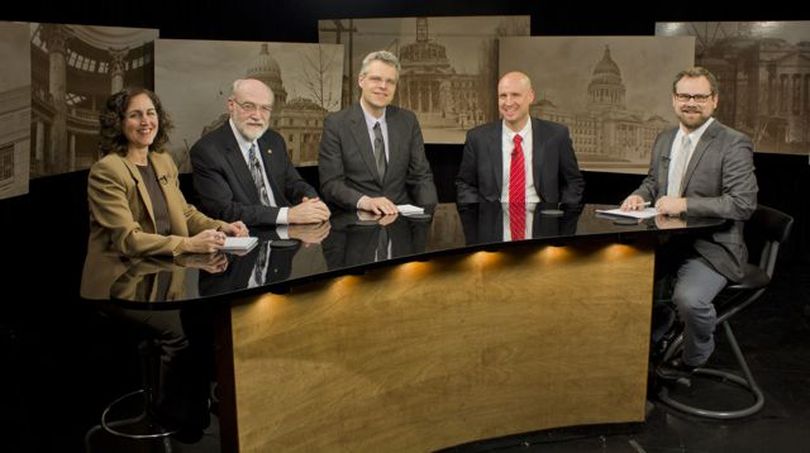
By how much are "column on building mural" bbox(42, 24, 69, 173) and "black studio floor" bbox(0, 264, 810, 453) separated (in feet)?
2.76

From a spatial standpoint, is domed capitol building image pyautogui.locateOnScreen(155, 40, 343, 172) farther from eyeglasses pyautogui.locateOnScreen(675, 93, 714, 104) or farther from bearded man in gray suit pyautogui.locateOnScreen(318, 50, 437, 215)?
eyeglasses pyautogui.locateOnScreen(675, 93, 714, 104)

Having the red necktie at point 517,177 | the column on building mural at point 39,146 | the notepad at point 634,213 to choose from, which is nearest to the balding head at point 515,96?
the red necktie at point 517,177

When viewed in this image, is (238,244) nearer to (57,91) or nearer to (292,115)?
(57,91)

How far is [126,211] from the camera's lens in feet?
11.5

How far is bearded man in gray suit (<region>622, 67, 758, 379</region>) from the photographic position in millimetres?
4211

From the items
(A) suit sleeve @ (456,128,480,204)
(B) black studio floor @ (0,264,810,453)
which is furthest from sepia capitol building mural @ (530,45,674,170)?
(A) suit sleeve @ (456,128,480,204)

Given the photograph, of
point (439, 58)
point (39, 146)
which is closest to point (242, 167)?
point (39, 146)

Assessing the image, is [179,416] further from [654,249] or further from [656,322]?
[656,322]

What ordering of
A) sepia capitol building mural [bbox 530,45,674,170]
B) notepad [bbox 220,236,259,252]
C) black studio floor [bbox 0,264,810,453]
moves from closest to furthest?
notepad [bbox 220,236,259,252] → black studio floor [bbox 0,264,810,453] → sepia capitol building mural [bbox 530,45,674,170]

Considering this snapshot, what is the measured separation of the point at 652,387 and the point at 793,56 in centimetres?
339

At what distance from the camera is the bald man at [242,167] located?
4151mm

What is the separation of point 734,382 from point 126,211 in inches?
131

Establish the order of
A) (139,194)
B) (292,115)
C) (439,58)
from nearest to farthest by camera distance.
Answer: (139,194) → (292,115) → (439,58)

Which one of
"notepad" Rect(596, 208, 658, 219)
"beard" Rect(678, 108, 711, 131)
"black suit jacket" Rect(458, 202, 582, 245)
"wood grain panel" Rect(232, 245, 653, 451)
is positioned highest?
"beard" Rect(678, 108, 711, 131)
